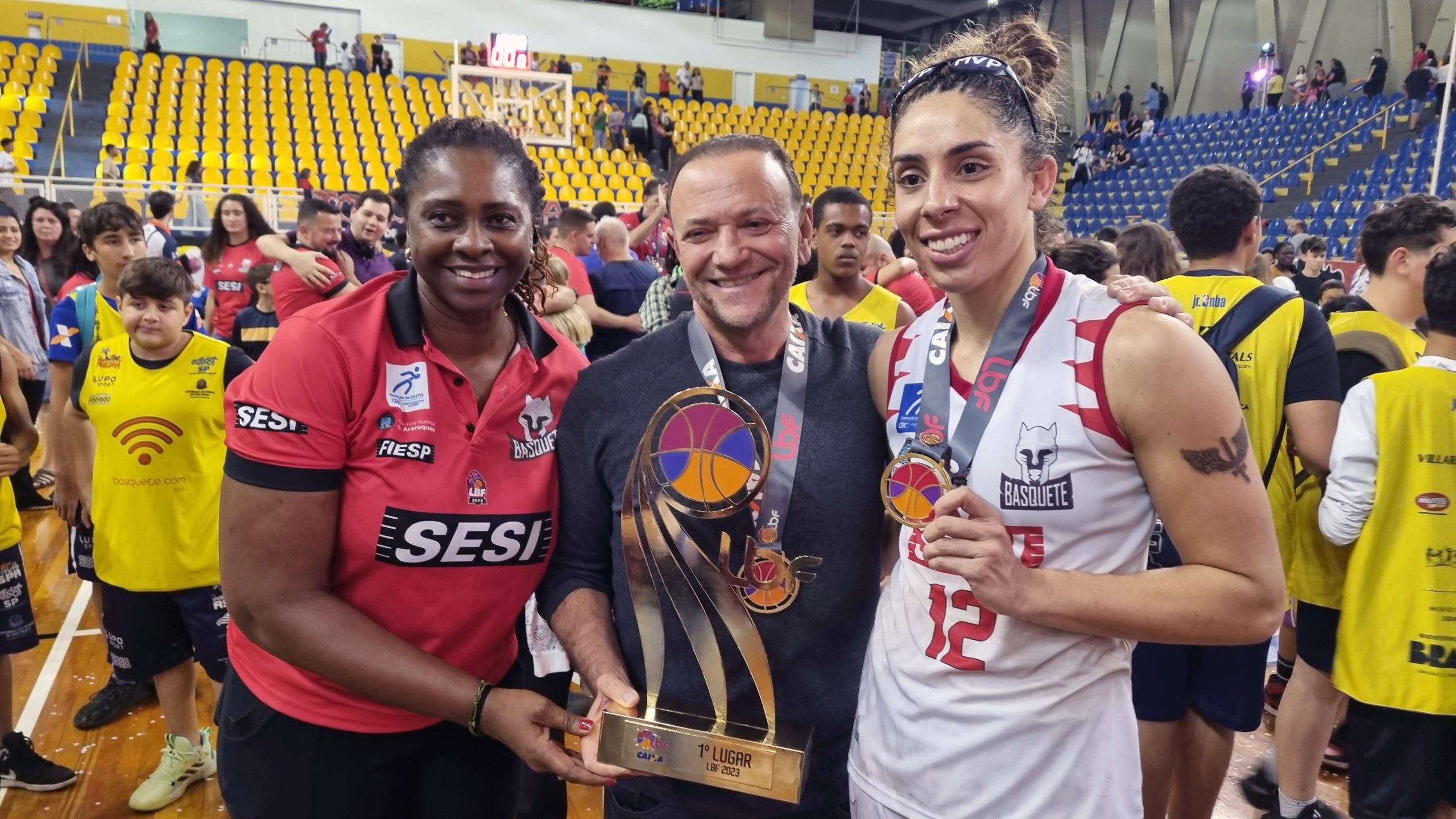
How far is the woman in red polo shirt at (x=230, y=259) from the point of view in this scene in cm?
573

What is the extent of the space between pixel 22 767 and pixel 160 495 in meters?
1.05

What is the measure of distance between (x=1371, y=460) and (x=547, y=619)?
85.8 inches

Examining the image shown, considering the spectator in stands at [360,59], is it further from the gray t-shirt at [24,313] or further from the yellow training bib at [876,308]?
the yellow training bib at [876,308]

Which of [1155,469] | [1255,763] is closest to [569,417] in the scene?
[1155,469]

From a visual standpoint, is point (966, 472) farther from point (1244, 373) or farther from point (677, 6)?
point (677, 6)

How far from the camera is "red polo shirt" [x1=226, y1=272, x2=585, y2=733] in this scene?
1.51m

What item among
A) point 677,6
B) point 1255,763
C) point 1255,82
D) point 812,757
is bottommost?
point 1255,763

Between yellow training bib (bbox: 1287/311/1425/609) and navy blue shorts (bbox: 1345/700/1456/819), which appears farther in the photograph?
yellow training bib (bbox: 1287/311/1425/609)

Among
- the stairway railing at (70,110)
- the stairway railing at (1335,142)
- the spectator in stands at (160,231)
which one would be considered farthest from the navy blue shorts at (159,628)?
the stairway railing at (1335,142)

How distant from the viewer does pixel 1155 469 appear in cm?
123

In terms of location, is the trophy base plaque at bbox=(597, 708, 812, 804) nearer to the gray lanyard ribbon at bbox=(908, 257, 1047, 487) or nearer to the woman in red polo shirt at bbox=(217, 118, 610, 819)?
the woman in red polo shirt at bbox=(217, 118, 610, 819)

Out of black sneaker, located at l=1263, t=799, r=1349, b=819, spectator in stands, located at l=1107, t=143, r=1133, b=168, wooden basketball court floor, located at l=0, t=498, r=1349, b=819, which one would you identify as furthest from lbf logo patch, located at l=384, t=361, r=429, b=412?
spectator in stands, located at l=1107, t=143, r=1133, b=168

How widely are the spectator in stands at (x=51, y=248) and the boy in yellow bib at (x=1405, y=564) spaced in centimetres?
795

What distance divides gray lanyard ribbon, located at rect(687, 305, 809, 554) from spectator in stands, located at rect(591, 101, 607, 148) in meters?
17.8
